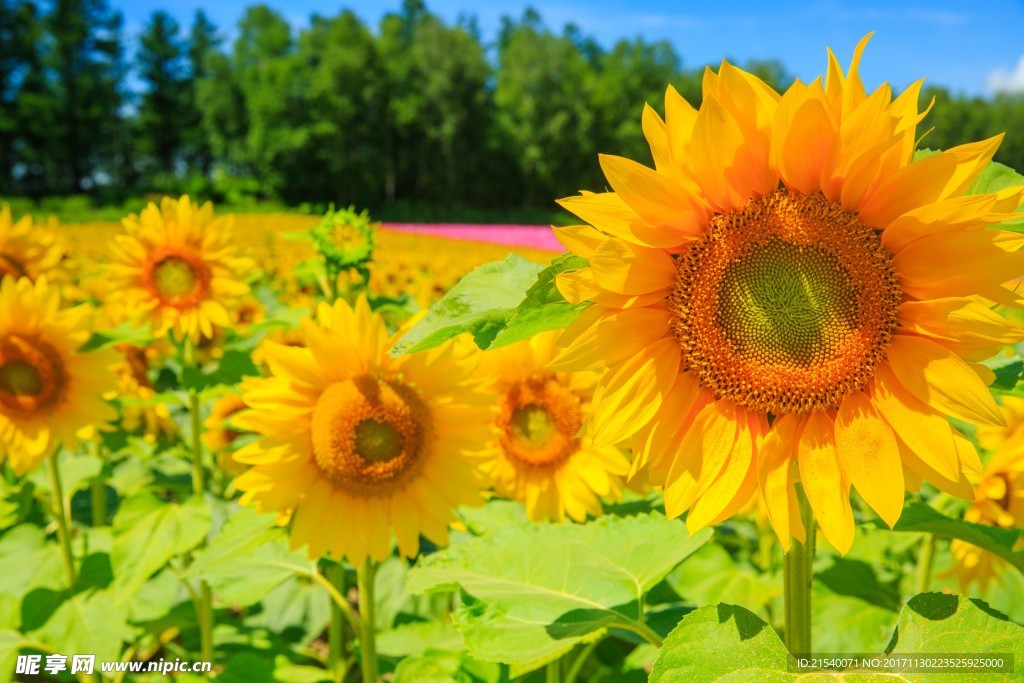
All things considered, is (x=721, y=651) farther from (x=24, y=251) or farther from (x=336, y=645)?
(x=24, y=251)

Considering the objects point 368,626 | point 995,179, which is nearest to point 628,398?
point 995,179

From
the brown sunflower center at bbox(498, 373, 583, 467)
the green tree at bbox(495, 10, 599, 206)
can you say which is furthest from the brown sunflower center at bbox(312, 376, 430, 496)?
the green tree at bbox(495, 10, 599, 206)

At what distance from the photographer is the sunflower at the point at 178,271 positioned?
2.86 meters

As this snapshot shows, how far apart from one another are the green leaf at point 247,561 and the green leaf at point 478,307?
1.10 metres

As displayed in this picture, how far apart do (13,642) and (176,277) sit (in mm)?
1243

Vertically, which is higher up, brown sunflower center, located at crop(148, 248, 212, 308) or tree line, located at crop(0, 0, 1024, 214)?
tree line, located at crop(0, 0, 1024, 214)

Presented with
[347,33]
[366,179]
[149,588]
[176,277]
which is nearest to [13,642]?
[149,588]

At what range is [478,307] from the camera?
1042mm

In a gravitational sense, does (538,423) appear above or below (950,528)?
below

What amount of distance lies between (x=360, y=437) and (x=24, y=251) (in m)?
1.90

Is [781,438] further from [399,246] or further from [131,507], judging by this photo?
[399,246]

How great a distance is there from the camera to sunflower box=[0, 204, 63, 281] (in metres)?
2.93

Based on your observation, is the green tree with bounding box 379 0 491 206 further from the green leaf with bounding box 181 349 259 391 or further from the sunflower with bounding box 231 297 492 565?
the sunflower with bounding box 231 297 492 565

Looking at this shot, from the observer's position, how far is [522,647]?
1.19 m
